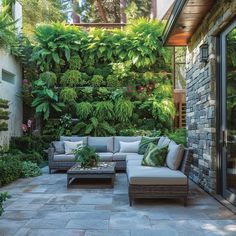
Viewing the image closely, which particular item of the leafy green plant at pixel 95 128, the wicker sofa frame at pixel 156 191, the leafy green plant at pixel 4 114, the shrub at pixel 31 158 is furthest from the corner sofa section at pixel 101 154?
the wicker sofa frame at pixel 156 191

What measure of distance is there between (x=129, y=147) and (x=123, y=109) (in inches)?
71.8

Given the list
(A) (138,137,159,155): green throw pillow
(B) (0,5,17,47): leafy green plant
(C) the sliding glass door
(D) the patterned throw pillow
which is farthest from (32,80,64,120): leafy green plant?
(C) the sliding glass door

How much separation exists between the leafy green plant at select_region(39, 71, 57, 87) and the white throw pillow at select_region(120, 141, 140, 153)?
3.10 m

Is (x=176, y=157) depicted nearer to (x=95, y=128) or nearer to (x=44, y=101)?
(x=95, y=128)

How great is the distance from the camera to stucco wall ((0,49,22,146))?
8883mm

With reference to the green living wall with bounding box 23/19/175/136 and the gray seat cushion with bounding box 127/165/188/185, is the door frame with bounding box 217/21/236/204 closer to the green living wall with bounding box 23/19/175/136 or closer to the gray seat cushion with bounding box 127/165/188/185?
the gray seat cushion with bounding box 127/165/188/185

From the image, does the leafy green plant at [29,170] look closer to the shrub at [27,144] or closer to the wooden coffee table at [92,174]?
the wooden coffee table at [92,174]

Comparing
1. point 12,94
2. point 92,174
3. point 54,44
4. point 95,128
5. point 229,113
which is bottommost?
point 92,174

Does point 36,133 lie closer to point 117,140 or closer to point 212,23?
point 117,140

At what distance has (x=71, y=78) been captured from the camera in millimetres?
9859

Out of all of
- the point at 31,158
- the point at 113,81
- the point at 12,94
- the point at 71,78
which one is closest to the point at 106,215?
the point at 31,158

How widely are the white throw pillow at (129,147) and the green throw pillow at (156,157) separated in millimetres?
2452

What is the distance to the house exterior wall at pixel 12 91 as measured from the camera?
888 centimetres

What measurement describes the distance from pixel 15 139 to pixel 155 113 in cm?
408
